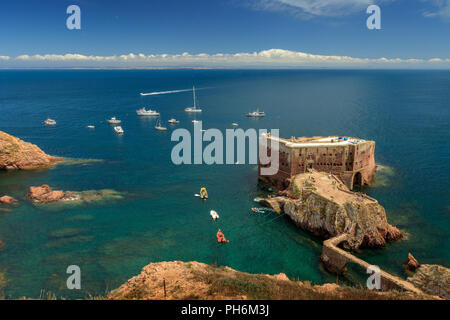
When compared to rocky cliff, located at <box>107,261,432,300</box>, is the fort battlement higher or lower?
higher

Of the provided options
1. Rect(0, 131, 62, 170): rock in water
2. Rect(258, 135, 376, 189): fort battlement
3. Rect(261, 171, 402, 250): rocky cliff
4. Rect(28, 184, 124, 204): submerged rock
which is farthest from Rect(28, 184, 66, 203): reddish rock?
Rect(258, 135, 376, 189): fort battlement

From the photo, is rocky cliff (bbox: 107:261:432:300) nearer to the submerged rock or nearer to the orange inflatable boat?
the orange inflatable boat

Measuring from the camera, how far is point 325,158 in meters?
60.5

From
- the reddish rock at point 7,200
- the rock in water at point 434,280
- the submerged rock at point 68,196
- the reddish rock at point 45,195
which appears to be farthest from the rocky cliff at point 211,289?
the reddish rock at point 7,200

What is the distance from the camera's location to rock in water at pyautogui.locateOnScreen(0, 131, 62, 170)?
238 feet

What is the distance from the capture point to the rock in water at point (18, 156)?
72.6 meters

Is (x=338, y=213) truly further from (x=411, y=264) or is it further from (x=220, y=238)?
(x=220, y=238)

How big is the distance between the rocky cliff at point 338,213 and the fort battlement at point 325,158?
7.88m

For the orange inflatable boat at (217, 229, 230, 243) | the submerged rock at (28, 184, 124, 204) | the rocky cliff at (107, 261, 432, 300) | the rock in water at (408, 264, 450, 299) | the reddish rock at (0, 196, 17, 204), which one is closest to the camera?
the rocky cliff at (107, 261, 432, 300)

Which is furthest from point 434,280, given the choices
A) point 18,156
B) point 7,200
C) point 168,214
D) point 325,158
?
point 18,156

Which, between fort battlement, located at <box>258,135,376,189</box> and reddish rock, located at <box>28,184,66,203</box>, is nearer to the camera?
reddish rock, located at <box>28,184,66,203</box>

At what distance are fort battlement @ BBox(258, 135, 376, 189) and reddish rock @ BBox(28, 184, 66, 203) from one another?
143ft
